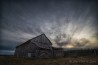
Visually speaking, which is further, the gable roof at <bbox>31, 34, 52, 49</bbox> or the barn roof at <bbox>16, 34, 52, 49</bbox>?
the gable roof at <bbox>31, 34, 52, 49</bbox>

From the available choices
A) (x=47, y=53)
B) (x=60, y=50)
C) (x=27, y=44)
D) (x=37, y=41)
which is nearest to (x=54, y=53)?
(x=60, y=50)

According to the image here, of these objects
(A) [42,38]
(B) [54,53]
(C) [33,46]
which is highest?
(A) [42,38]

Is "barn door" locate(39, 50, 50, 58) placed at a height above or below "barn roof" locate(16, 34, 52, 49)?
below

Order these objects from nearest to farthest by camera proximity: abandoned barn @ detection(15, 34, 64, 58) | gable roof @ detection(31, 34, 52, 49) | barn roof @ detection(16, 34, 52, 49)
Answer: abandoned barn @ detection(15, 34, 64, 58) → barn roof @ detection(16, 34, 52, 49) → gable roof @ detection(31, 34, 52, 49)

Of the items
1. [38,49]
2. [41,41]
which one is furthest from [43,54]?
[41,41]

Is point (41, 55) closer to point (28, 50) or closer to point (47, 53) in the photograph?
point (47, 53)

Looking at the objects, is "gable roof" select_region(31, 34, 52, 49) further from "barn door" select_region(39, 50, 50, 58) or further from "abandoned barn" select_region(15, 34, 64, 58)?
"barn door" select_region(39, 50, 50, 58)

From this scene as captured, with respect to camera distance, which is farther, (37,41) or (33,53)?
(37,41)

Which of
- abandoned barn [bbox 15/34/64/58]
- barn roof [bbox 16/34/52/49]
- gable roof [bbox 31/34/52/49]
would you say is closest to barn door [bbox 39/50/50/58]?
abandoned barn [bbox 15/34/64/58]

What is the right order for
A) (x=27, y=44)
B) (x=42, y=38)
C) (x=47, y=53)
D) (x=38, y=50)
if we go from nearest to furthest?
(x=38, y=50) < (x=47, y=53) < (x=27, y=44) < (x=42, y=38)

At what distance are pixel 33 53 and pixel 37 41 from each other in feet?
21.2

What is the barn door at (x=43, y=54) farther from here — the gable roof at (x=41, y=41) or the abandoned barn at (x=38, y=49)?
the gable roof at (x=41, y=41)

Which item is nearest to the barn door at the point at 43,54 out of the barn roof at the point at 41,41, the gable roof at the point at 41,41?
the barn roof at the point at 41,41

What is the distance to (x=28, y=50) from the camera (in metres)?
34.4
